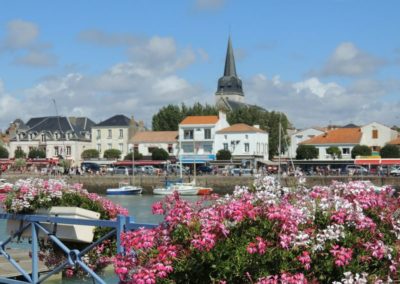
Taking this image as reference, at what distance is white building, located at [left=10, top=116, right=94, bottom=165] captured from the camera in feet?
333

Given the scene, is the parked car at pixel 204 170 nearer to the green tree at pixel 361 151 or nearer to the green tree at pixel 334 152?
the green tree at pixel 334 152

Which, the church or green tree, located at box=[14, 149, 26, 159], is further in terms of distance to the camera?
the church

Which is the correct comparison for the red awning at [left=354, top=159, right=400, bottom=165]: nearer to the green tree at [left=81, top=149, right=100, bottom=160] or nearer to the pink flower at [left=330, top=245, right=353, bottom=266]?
the green tree at [left=81, top=149, right=100, bottom=160]

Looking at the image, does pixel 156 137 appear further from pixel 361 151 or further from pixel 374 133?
pixel 374 133

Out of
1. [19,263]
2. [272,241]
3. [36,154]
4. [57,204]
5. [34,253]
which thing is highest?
[36,154]

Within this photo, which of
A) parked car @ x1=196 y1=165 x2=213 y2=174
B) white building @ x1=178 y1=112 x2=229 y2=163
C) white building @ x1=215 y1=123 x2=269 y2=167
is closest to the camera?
parked car @ x1=196 y1=165 x2=213 y2=174

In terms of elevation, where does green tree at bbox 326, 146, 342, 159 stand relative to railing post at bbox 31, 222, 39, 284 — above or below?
above

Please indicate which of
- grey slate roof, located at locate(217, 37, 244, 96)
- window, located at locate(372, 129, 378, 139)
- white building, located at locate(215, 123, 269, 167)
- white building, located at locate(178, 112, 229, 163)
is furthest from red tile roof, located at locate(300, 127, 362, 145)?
grey slate roof, located at locate(217, 37, 244, 96)

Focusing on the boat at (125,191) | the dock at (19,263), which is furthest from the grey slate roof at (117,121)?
the dock at (19,263)

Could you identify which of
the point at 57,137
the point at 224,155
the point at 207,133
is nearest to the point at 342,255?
the point at 224,155

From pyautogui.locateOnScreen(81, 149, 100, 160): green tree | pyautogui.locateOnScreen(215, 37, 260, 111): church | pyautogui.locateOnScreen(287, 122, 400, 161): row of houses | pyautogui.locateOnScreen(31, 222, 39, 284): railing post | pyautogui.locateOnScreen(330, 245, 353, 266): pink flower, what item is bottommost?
pyautogui.locateOnScreen(31, 222, 39, 284): railing post

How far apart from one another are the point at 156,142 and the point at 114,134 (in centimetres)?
904

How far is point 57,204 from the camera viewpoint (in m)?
8.16

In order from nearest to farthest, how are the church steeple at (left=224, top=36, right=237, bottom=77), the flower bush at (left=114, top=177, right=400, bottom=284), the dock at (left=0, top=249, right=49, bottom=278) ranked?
the flower bush at (left=114, top=177, right=400, bottom=284) → the dock at (left=0, top=249, right=49, bottom=278) → the church steeple at (left=224, top=36, right=237, bottom=77)
